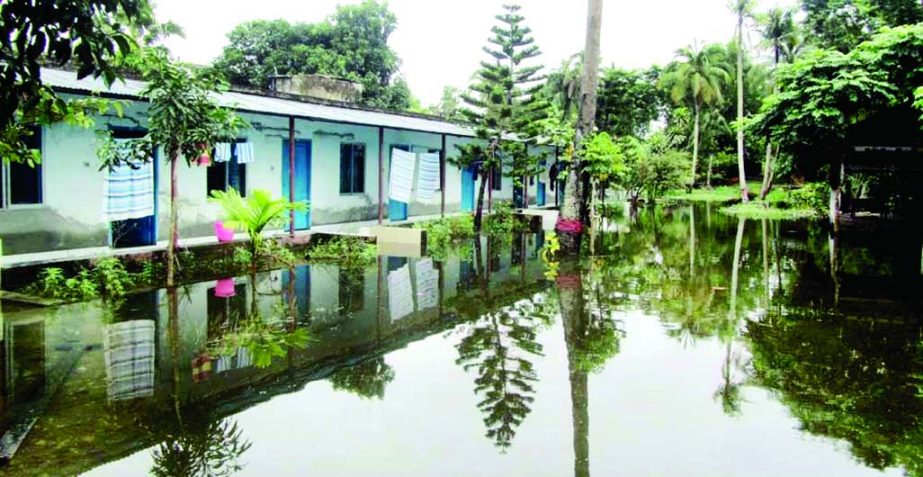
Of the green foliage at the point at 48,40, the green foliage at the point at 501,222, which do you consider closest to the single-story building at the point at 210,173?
A: the green foliage at the point at 501,222

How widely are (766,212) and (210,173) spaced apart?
2187cm

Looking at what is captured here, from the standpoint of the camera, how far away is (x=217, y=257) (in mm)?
11125

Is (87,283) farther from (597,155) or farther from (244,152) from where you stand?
(597,155)

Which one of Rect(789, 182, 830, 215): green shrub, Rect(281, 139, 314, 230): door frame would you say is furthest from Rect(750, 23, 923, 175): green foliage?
Rect(281, 139, 314, 230): door frame

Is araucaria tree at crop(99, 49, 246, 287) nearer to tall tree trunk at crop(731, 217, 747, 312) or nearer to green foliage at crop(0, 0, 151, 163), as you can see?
green foliage at crop(0, 0, 151, 163)

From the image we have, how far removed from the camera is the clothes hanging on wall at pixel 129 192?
10.2 metres

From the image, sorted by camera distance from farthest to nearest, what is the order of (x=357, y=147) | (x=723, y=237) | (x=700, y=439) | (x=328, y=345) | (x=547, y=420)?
(x=723, y=237) → (x=357, y=147) → (x=328, y=345) → (x=547, y=420) → (x=700, y=439)

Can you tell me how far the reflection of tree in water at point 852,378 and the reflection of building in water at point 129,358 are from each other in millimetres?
4868

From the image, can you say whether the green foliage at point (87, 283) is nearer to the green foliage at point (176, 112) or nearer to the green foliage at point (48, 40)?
the green foliage at point (176, 112)

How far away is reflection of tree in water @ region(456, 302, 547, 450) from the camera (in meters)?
5.10

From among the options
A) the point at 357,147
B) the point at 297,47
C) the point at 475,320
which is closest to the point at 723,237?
the point at 357,147

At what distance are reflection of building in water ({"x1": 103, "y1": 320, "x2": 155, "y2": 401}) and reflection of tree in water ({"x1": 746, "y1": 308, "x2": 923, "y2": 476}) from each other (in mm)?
4868

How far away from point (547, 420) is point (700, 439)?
1019mm

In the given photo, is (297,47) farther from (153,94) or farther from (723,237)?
(153,94)
